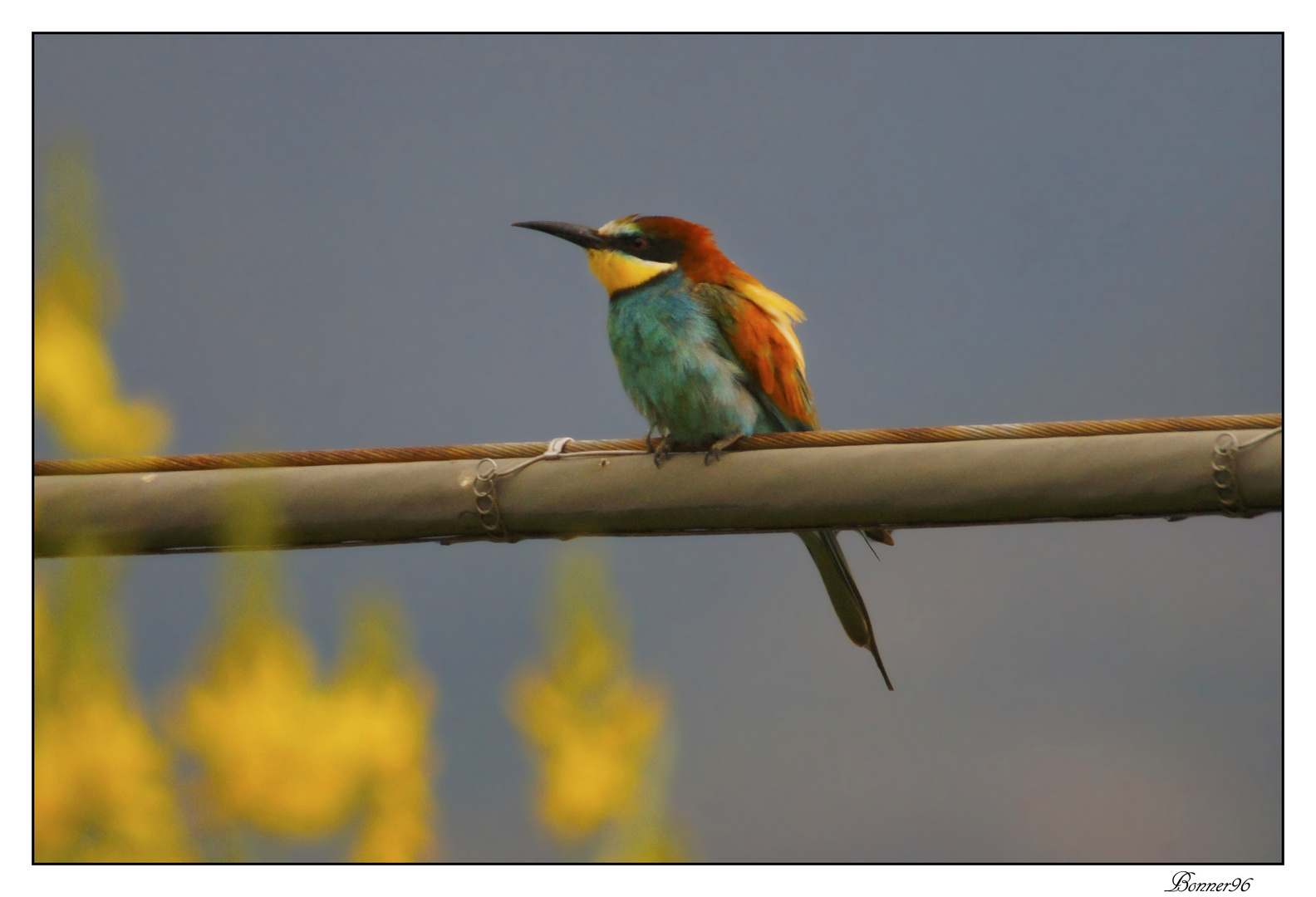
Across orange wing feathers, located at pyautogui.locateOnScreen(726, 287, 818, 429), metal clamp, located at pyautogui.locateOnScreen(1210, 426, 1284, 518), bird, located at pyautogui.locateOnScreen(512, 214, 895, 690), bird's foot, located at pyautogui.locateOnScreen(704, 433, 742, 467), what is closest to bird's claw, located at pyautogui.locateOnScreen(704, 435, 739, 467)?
bird's foot, located at pyautogui.locateOnScreen(704, 433, 742, 467)

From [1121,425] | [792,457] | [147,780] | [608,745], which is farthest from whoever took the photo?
[792,457]

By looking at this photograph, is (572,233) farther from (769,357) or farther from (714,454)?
(714,454)

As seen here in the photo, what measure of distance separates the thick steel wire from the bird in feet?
1.27

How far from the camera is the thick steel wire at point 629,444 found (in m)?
1.29

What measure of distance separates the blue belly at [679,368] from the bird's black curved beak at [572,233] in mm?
162

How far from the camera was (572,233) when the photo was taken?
225cm

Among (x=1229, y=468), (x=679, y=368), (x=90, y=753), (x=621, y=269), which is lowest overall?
(x=90, y=753)

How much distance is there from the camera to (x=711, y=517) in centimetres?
143

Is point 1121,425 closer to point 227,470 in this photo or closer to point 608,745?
point 608,745

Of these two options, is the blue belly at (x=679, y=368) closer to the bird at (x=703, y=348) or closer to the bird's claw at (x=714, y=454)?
the bird at (x=703, y=348)

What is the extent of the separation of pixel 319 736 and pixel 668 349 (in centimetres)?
146

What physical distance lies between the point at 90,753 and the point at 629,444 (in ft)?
3.14

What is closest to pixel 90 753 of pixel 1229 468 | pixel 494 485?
pixel 494 485

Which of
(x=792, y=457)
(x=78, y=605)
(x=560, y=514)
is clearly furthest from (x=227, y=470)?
(x=78, y=605)
